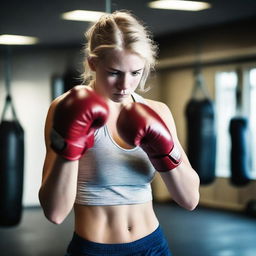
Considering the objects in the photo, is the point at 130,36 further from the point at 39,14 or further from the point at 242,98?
the point at 242,98

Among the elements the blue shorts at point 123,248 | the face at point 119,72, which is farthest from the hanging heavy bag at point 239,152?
the face at point 119,72

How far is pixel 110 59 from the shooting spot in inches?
51.4

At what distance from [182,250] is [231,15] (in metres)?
1.74

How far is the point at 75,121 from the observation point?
47.9 inches

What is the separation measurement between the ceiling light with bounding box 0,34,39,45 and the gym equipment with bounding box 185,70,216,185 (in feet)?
4.35

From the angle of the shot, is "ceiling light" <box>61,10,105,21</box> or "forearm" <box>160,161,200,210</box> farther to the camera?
"ceiling light" <box>61,10,105,21</box>

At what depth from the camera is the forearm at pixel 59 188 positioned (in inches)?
48.1

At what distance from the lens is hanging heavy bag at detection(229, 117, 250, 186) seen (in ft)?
13.2

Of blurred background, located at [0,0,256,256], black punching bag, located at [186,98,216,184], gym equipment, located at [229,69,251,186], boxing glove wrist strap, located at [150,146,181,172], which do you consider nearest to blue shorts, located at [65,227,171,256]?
boxing glove wrist strap, located at [150,146,181,172]

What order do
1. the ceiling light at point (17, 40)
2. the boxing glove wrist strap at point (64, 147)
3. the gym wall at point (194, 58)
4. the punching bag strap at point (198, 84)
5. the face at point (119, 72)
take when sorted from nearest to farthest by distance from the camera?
1. the boxing glove wrist strap at point (64, 147)
2. the face at point (119, 72)
3. the ceiling light at point (17, 40)
4. the gym wall at point (194, 58)
5. the punching bag strap at point (198, 84)

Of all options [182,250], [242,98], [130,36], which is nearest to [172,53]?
[242,98]

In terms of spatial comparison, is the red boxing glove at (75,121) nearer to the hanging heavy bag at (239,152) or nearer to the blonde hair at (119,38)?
the blonde hair at (119,38)

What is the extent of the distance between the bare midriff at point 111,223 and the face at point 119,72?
0.31 meters

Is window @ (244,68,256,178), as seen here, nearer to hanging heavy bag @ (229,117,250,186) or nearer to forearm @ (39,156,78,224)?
hanging heavy bag @ (229,117,250,186)
